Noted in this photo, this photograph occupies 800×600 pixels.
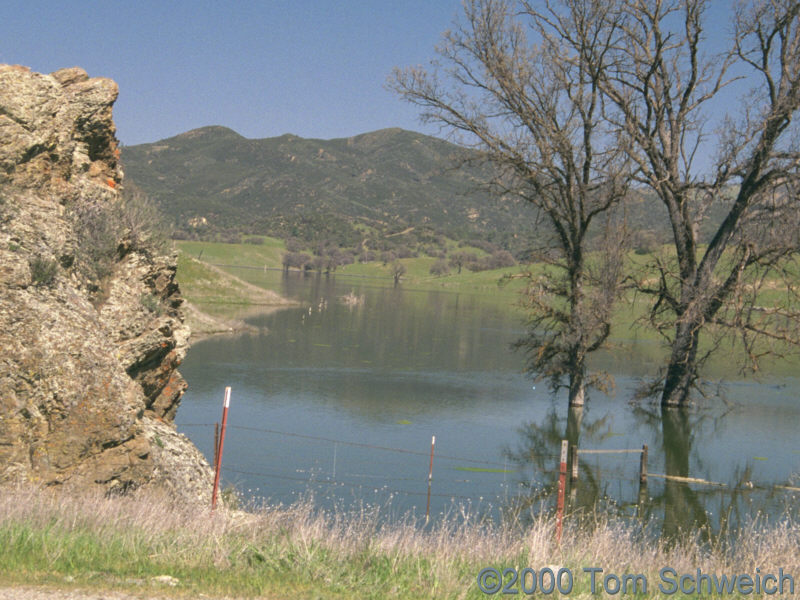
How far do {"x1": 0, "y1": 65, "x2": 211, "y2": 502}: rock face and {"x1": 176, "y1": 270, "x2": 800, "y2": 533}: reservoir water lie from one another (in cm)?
331

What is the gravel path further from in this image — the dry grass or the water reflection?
the water reflection

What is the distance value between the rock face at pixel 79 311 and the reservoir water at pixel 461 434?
331 centimetres

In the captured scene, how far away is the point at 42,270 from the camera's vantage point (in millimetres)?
10953

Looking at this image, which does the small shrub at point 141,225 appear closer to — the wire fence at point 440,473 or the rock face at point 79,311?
the rock face at point 79,311

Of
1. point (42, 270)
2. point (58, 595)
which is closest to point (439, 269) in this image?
point (42, 270)

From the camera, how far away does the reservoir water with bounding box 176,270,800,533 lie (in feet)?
55.5

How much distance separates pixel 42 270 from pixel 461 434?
1407 centimetres

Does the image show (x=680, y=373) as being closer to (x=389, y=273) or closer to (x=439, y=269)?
(x=389, y=273)

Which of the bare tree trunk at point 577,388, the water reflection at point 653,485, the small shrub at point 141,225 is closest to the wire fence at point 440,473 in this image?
the water reflection at point 653,485

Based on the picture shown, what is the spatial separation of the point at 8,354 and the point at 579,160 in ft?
65.8

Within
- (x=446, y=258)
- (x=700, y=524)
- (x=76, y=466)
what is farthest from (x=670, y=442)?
(x=446, y=258)

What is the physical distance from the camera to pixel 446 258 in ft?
587

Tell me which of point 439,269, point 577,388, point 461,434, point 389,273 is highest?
point 439,269

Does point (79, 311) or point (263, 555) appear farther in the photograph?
point (79, 311)
